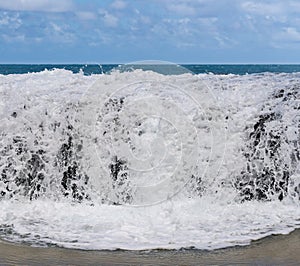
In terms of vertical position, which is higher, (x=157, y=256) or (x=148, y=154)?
(x=148, y=154)

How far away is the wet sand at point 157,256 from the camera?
4.70m

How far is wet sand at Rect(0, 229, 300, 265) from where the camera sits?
4.70m

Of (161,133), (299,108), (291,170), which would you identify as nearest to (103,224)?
(161,133)

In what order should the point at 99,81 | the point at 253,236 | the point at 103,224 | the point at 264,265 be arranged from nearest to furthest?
the point at 264,265 → the point at 253,236 → the point at 103,224 → the point at 99,81

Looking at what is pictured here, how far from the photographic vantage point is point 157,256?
15.9ft

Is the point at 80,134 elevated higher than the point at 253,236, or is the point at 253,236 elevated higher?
the point at 80,134

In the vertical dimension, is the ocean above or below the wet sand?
above

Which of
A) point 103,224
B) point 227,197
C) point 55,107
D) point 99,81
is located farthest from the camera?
point 99,81

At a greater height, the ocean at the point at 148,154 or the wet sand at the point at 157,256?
the ocean at the point at 148,154

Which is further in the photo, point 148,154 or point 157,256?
point 148,154

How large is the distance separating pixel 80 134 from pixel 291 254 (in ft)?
10.8

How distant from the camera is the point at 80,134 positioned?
7.22 meters

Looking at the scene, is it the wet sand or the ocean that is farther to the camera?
the ocean

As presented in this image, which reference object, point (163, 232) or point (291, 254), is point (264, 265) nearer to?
point (291, 254)
